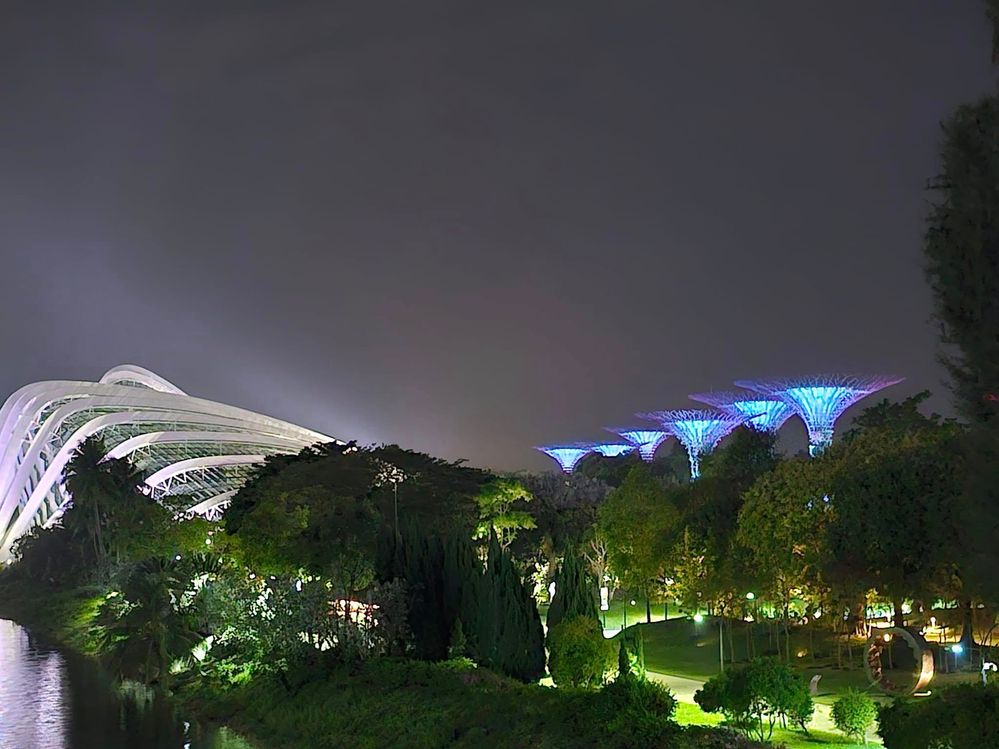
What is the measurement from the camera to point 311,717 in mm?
28469

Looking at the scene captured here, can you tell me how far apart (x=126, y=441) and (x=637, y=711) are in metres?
65.8

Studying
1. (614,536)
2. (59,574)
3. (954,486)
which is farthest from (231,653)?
(59,574)

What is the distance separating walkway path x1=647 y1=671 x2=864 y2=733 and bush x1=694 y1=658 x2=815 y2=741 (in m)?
0.95

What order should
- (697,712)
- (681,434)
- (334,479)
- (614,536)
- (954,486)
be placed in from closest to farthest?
1. (697,712)
2. (954,486)
3. (614,536)
4. (334,479)
5. (681,434)

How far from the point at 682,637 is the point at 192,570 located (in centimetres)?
1753

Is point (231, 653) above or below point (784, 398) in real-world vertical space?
below

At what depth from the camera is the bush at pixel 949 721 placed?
50.0 feet

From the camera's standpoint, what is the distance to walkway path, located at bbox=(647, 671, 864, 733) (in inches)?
892

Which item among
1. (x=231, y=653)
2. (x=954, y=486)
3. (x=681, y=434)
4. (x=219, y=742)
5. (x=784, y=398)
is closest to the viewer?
(x=954, y=486)

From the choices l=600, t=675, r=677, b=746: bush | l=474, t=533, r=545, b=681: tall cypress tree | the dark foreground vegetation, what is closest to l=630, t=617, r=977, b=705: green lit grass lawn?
the dark foreground vegetation

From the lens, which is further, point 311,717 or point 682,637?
point 682,637

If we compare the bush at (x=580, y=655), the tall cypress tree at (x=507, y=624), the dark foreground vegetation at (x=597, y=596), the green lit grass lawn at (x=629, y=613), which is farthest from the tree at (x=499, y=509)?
the bush at (x=580, y=655)

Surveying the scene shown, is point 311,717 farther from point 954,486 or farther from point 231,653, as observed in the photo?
point 954,486

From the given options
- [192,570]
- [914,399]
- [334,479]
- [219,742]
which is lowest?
[219,742]
